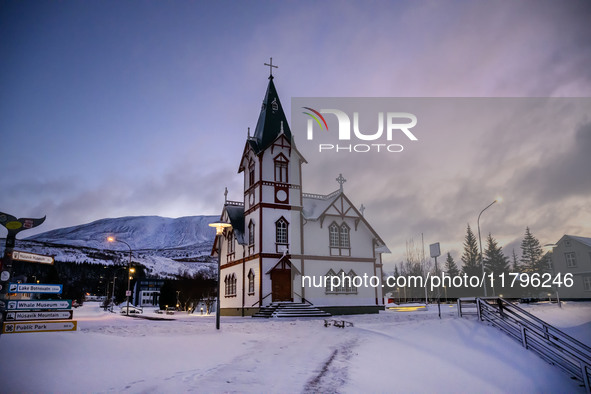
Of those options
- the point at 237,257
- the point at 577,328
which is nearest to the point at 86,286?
the point at 237,257

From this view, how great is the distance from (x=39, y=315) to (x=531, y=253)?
317 ft

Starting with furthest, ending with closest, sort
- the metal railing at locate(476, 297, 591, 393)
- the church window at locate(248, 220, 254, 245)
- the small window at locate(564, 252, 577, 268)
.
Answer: the small window at locate(564, 252, 577, 268) < the church window at locate(248, 220, 254, 245) < the metal railing at locate(476, 297, 591, 393)

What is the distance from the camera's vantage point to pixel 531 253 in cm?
8756

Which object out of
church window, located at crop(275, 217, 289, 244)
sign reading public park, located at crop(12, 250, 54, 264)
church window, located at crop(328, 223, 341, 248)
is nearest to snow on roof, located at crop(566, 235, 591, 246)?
church window, located at crop(328, 223, 341, 248)

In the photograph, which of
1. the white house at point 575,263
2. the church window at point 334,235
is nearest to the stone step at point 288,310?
the church window at point 334,235

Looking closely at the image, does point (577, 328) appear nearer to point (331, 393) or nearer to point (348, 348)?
point (348, 348)

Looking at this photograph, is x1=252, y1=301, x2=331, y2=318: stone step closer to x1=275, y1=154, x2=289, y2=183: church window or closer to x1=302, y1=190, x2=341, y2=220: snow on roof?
x1=302, y1=190, x2=341, y2=220: snow on roof

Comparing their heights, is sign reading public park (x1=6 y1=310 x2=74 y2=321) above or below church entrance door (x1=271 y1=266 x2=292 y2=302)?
below

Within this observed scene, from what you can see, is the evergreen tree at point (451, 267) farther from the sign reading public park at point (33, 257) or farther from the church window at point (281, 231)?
the sign reading public park at point (33, 257)

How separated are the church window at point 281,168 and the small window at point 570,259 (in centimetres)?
4792

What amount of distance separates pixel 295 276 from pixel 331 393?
2457 centimetres

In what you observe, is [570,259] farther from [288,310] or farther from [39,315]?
[39,315]

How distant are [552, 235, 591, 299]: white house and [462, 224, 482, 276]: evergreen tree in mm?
24384

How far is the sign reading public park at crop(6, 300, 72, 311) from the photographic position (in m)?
10.2
